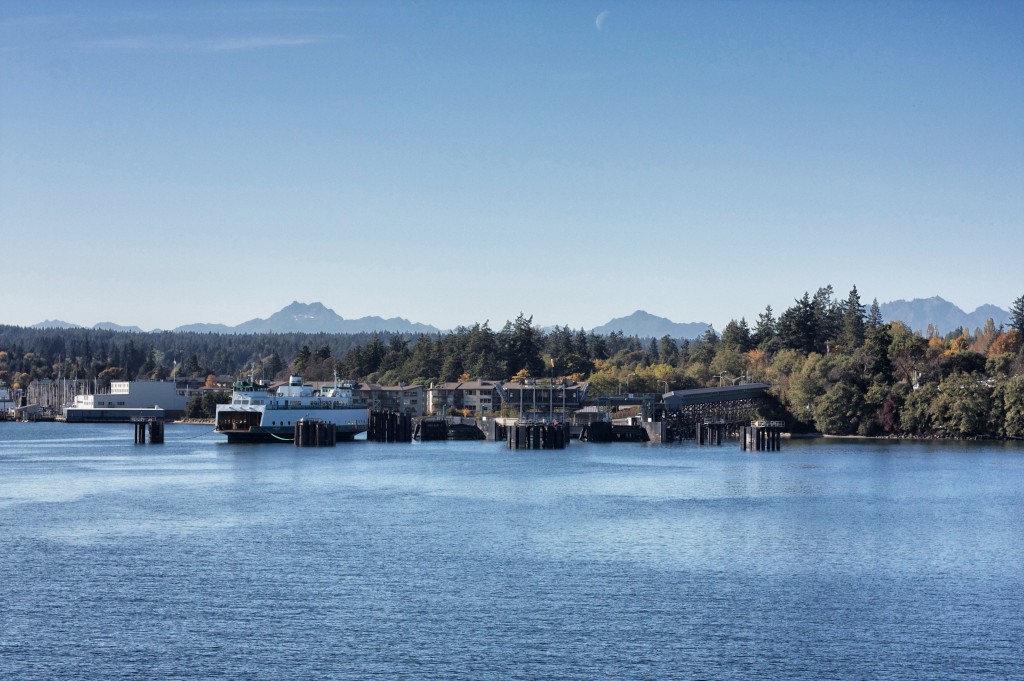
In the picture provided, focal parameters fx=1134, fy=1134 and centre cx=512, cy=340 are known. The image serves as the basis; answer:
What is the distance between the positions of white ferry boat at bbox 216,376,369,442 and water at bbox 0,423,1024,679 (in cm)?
4145

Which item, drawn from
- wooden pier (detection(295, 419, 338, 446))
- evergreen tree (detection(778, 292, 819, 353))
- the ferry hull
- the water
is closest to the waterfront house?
evergreen tree (detection(778, 292, 819, 353))

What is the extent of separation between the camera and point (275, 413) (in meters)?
124

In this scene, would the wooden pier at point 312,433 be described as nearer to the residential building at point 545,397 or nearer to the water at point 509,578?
the water at point 509,578

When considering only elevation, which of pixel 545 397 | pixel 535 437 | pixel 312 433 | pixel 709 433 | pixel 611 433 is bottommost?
pixel 611 433

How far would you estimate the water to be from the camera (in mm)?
32500

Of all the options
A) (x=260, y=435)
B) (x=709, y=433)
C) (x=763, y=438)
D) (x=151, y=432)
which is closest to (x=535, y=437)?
(x=709, y=433)

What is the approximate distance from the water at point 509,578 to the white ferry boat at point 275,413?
4145 cm

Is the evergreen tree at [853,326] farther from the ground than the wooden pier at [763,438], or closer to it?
farther from the ground

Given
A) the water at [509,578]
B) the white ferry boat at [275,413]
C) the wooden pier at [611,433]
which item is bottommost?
the water at [509,578]

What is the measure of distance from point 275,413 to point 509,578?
280 feet

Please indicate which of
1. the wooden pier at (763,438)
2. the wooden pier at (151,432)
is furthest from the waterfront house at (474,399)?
the wooden pier at (763,438)

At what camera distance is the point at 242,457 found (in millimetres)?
103688

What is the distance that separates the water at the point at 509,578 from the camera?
32.5 metres

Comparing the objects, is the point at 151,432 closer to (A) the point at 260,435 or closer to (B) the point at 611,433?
(A) the point at 260,435
